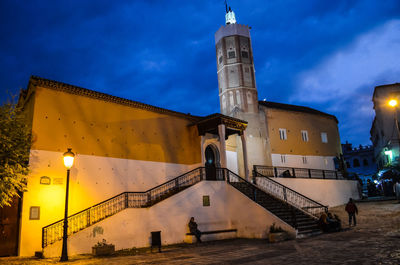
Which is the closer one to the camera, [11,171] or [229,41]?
[11,171]

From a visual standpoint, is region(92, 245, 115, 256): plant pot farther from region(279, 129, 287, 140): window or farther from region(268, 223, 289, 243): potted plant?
region(279, 129, 287, 140): window

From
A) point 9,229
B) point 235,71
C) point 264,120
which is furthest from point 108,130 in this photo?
point 235,71

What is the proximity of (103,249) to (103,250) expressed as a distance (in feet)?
0.12

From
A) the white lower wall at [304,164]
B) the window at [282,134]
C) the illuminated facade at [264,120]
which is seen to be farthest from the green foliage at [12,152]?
the window at [282,134]

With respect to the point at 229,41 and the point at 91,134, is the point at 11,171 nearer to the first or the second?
the point at 91,134

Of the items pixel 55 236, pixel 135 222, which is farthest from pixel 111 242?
pixel 55 236

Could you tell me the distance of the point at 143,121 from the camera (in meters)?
17.9

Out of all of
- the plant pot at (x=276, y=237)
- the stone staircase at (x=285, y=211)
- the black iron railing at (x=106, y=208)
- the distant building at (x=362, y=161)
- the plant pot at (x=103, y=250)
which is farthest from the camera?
the distant building at (x=362, y=161)

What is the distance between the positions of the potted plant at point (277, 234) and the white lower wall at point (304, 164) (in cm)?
1177

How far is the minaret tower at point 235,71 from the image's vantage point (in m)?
26.4

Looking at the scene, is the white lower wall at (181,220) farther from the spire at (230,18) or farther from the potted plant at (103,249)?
the spire at (230,18)

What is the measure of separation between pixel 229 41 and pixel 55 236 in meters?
22.3

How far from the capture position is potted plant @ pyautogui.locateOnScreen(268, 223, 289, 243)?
1302 centimetres

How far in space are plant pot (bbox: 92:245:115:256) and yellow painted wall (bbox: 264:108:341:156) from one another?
54.5 ft
